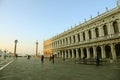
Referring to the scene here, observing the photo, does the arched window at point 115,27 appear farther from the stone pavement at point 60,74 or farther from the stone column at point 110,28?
the stone pavement at point 60,74

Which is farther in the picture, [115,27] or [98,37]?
[98,37]

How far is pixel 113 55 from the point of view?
27359mm

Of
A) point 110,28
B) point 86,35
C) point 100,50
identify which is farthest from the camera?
point 86,35

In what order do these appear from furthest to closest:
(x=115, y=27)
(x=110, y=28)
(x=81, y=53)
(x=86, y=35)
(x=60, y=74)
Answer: (x=81, y=53), (x=86, y=35), (x=110, y=28), (x=115, y=27), (x=60, y=74)

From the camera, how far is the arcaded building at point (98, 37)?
27641 millimetres

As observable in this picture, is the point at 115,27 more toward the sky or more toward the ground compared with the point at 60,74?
more toward the sky

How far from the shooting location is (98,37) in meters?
32.1

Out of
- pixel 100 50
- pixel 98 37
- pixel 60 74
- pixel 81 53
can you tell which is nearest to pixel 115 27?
pixel 98 37

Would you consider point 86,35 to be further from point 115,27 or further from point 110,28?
point 115,27

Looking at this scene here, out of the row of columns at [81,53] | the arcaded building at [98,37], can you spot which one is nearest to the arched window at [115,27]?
the arcaded building at [98,37]

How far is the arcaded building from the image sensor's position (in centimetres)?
2764

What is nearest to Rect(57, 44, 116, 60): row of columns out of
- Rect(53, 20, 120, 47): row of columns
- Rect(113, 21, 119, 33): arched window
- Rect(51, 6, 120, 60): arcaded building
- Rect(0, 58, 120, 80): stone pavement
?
Rect(51, 6, 120, 60): arcaded building

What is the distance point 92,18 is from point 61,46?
22611 millimetres

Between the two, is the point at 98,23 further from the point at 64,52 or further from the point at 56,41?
the point at 56,41
